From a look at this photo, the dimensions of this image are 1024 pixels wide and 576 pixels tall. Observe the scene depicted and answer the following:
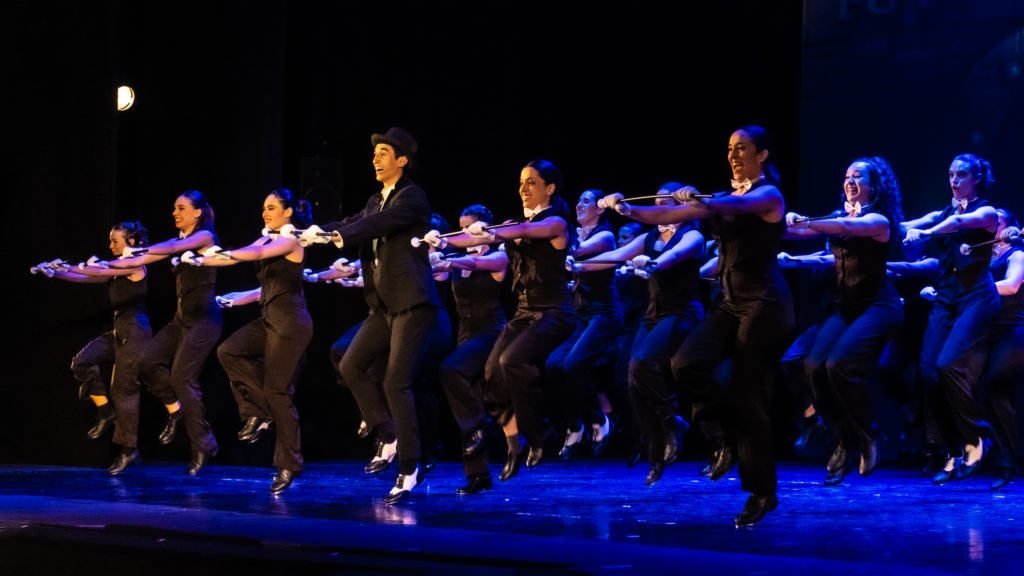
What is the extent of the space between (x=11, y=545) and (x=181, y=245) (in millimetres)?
3169

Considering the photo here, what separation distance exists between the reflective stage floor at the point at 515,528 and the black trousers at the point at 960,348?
40cm

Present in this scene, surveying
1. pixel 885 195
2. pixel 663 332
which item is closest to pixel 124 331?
pixel 663 332

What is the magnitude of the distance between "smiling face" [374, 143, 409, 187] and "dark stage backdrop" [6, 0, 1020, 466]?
2876 millimetres

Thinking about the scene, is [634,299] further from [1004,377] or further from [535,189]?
[1004,377]

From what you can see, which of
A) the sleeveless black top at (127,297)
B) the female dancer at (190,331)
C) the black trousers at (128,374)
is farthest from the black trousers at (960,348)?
the sleeveless black top at (127,297)

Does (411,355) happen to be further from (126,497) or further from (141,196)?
(141,196)

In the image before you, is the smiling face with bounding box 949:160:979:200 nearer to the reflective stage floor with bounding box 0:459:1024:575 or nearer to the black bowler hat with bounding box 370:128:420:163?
the reflective stage floor with bounding box 0:459:1024:575

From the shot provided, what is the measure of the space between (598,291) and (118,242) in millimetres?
3513

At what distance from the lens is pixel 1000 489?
5.91 meters

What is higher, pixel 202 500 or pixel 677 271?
pixel 677 271

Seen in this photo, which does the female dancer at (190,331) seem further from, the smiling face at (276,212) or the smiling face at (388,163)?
the smiling face at (388,163)

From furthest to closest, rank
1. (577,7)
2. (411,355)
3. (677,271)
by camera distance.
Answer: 1. (577,7)
2. (677,271)
3. (411,355)

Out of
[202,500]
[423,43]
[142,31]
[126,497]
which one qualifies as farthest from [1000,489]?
[142,31]

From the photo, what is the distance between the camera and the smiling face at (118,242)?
791 cm
